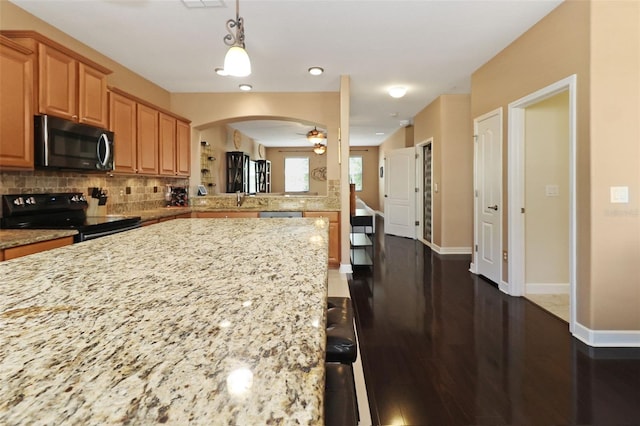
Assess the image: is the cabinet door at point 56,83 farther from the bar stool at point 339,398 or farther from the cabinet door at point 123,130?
the bar stool at point 339,398

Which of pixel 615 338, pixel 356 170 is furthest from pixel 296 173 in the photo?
pixel 615 338

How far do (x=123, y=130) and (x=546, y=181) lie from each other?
177 inches

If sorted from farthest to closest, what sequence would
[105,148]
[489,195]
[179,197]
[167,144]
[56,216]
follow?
[179,197] < [167,144] < [489,195] < [105,148] < [56,216]

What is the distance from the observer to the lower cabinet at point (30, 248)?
80.7 inches

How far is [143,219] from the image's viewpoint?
11.8 feet

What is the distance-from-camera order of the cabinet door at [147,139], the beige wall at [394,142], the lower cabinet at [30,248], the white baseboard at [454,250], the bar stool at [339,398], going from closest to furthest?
the bar stool at [339,398] → the lower cabinet at [30,248] → the cabinet door at [147,139] → the white baseboard at [454,250] → the beige wall at [394,142]

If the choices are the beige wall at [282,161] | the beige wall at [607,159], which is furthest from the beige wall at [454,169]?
the beige wall at [282,161]

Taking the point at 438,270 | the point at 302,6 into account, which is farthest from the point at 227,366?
the point at 438,270

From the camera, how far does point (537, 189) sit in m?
3.62

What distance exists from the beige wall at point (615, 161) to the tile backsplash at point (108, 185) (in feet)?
14.5

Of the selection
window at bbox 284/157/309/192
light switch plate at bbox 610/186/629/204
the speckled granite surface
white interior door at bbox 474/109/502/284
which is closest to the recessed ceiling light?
white interior door at bbox 474/109/502/284

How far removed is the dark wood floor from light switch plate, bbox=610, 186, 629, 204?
3.52 ft

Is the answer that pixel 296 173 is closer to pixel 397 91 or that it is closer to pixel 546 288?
pixel 397 91

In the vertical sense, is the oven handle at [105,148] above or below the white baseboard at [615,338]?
above
